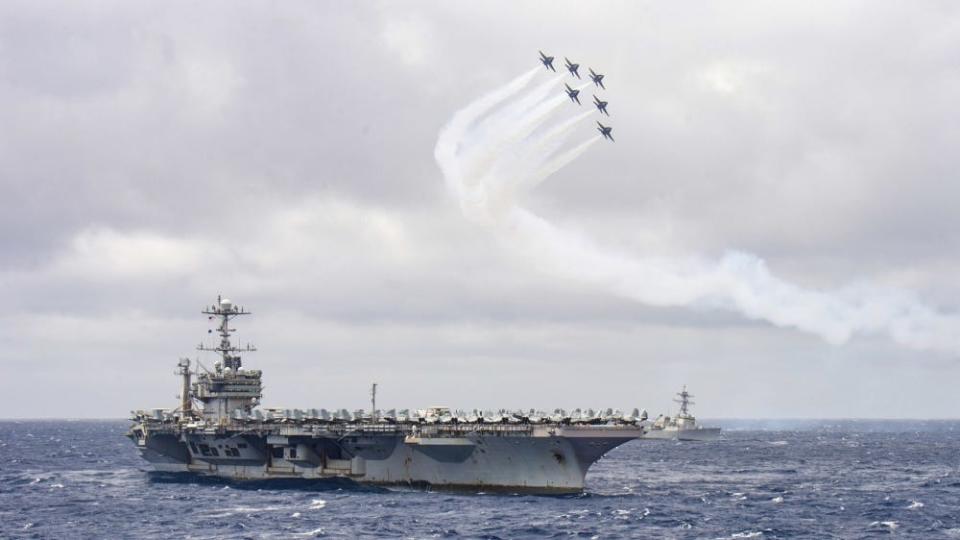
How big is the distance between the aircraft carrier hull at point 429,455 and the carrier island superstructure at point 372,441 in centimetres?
5

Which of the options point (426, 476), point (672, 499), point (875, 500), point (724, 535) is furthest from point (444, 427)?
point (875, 500)

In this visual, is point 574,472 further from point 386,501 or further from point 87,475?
point 87,475

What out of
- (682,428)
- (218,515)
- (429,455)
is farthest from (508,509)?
(682,428)

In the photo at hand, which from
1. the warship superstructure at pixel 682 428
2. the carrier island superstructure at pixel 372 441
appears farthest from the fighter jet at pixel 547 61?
the warship superstructure at pixel 682 428

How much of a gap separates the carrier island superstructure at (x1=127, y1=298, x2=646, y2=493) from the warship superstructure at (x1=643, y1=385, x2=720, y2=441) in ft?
297

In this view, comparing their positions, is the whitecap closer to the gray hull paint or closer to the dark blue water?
the dark blue water

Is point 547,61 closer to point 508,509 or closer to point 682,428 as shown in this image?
point 508,509

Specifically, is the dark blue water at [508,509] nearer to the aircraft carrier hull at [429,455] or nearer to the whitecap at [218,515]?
the whitecap at [218,515]

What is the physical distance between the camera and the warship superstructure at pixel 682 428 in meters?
156

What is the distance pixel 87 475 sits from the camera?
8075cm

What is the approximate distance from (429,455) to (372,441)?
12.1 ft

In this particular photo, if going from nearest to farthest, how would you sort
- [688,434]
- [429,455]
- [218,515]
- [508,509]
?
[218,515]
[508,509]
[429,455]
[688,434]

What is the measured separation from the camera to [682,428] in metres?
156

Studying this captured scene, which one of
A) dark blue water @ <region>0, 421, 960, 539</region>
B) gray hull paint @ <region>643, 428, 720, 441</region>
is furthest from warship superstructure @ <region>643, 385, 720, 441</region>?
dark blue water @ <region>0, 421, 960, 539</region>
